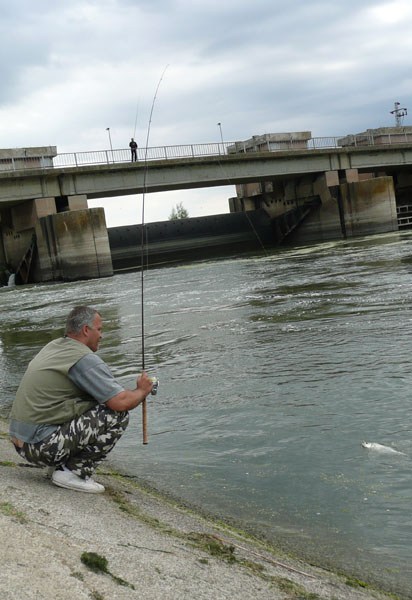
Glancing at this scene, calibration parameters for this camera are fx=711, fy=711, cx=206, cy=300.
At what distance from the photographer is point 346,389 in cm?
703

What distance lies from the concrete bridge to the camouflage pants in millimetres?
25177

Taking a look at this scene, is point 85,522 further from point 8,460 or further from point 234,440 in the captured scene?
point 234,440

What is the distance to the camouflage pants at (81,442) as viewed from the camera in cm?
424

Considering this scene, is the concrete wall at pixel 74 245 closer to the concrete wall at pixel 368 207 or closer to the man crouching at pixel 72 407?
the concrete wall at pixel 368 207

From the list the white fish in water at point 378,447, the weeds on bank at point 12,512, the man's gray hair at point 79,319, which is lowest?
the white fish in water at point 378,447

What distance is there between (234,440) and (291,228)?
4397 cm

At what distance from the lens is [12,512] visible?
357 cm

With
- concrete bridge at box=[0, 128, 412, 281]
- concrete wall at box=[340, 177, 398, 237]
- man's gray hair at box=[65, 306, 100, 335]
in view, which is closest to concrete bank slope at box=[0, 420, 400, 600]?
man's gray hair at box=[65, 306, 100, 335]

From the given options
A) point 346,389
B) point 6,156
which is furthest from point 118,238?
point 346,389

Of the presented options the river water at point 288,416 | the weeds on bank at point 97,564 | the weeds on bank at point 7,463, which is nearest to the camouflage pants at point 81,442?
the weeds on bank at point 7,463

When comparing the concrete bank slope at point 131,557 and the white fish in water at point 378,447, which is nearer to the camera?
the concrete bank slope at point 131,557

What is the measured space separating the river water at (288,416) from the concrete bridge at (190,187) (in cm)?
1729

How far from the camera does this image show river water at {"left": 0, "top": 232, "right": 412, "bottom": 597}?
13.6ft

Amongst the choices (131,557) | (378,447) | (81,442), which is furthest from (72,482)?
(378,447)
